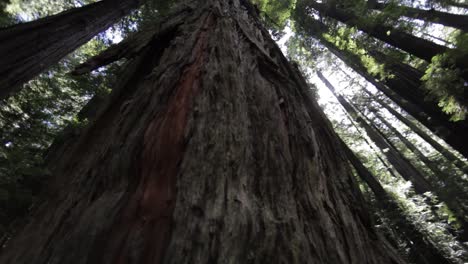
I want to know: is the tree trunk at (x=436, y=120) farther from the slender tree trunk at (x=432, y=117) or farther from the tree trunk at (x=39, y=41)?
the tree trunk at (x=39, y=41)

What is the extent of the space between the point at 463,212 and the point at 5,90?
17.5 m

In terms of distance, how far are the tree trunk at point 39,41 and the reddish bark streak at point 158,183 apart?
206 cm

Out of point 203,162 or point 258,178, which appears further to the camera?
point 258,178

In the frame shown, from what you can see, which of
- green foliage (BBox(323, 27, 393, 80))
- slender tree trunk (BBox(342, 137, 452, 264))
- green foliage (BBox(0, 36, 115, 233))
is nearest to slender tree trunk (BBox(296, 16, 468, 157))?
green foliage (BBox(323, 27, 393, 80))

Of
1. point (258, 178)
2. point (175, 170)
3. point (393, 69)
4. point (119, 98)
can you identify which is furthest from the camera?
point (393, 69)

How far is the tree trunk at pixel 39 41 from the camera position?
8.13 ft

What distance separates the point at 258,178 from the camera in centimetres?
128

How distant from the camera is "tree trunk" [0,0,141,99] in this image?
2479 mm

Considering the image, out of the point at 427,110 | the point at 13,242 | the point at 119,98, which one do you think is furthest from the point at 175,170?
the point at 427,110

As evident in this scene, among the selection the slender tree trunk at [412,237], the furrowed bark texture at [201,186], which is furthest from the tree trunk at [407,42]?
the furrowed bark texture at [201,186]

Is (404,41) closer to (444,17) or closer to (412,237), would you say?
(444,17)

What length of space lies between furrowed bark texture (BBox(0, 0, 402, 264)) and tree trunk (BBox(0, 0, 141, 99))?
4.42ft

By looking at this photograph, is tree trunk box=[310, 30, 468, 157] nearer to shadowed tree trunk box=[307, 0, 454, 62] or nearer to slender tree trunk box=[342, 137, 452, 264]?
shadowed tree trunk box=[307, 0, 454, 62]

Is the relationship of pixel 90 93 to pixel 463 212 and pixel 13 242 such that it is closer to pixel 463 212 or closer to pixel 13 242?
pixel 13 242
